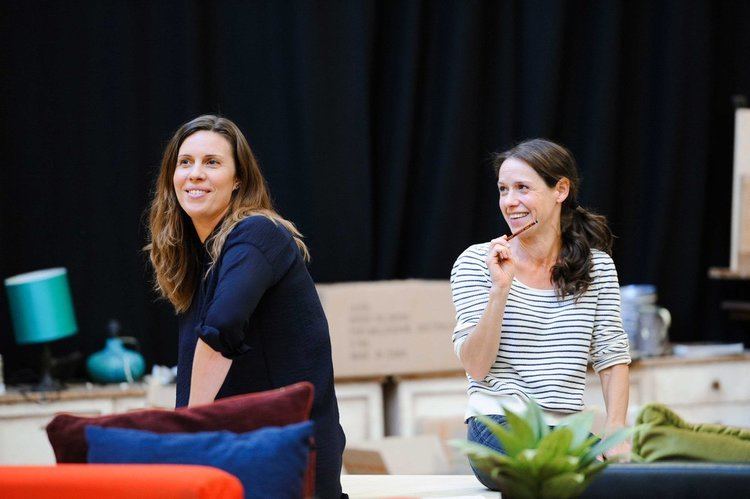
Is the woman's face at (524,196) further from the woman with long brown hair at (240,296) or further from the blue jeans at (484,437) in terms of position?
the woman with long brown hair at (240,296)

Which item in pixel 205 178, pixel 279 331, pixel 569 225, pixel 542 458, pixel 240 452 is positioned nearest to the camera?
pixel 542 458

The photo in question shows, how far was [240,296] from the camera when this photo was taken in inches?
79.7

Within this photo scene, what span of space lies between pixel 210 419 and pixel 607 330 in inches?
39.8

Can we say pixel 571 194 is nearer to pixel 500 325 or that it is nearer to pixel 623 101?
pixel 500 325

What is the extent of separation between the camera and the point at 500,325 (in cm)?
235

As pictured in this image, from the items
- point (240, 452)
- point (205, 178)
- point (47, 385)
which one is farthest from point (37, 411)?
point (240, 452)

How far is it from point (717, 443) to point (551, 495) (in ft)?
1.55

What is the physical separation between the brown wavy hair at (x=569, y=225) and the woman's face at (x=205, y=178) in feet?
2.16

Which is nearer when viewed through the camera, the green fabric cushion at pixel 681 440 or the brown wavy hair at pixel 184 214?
the green fabric cushion at pixel 681 440

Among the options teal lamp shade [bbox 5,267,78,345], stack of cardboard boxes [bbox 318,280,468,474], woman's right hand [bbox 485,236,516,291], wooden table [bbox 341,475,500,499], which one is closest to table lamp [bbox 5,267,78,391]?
teal lamp shade [bbox 5,267,78,345]

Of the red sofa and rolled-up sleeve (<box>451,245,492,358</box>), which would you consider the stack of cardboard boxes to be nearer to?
rolled-up sleeve (<box>451,245,492,358</box>)

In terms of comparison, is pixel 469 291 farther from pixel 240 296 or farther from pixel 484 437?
pixel 240 296

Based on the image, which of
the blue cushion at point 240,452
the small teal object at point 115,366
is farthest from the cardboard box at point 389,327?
the blue cushion at point 240,452

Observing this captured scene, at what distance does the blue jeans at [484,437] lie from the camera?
230 cm
